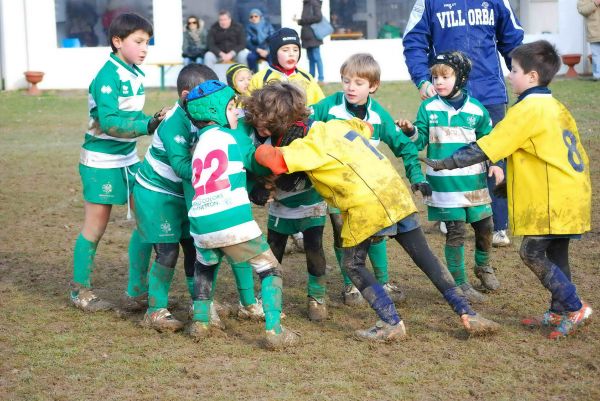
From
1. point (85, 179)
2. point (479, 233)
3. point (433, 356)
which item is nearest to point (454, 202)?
point (479, 233)

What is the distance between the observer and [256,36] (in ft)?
67.8

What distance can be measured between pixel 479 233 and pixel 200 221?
2112 millimetres

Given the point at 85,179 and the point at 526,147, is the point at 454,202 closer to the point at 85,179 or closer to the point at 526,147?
the point at 526,147

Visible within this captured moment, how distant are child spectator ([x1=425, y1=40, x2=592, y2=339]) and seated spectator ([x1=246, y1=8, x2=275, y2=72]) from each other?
1544cm

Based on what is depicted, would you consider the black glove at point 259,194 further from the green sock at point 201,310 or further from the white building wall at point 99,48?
the white building wall at point 99,48

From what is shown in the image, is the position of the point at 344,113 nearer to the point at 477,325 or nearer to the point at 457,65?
the point at 457,65

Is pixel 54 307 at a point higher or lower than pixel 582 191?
lower

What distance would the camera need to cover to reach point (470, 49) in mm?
7066

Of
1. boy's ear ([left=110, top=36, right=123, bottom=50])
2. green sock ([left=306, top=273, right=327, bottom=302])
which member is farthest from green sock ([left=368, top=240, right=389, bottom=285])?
boy's ear ([left=110, top=36, right=123, bottom=50])

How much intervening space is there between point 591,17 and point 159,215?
16.0 meters

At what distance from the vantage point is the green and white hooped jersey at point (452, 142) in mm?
6047

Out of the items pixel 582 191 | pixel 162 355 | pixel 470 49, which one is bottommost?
pixel 162 355

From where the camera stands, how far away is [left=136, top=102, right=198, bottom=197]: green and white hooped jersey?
534cm

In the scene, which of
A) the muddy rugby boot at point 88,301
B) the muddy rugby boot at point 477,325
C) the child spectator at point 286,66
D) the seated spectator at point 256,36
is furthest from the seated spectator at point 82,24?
the muddy rugby boot at point 477,325
